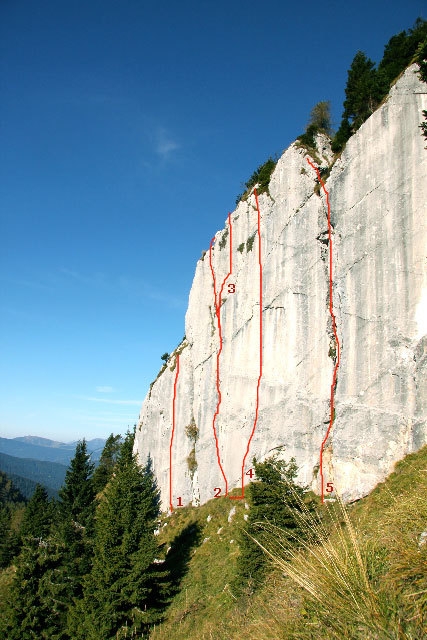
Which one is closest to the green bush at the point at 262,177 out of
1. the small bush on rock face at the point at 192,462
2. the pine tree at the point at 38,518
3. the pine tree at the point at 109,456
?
the small bush on rock face at the point at 192,462

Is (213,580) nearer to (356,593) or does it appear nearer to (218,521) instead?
(218,521)

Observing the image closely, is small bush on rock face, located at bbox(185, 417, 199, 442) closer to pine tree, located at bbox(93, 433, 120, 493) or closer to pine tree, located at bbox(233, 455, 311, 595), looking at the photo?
pine tree, located at bbox(233, 455, 311, 595)

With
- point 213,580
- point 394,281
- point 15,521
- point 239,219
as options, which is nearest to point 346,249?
point 394,281

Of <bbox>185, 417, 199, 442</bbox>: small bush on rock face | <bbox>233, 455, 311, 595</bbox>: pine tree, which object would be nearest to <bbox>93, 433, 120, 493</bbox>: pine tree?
<bbox>185, 417, 199, 442</bbox>: small bush on rock face

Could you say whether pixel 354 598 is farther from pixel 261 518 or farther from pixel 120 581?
pixel 120 581

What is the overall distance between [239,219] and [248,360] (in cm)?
1481

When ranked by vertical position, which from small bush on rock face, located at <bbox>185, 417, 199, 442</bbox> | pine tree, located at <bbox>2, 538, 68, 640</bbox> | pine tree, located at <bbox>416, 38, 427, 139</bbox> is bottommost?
pine tree, located at <bbox>2, 538, 68, 640</bbox>

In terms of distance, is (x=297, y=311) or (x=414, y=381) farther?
(x=297, y=311)

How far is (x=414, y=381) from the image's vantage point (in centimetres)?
2128

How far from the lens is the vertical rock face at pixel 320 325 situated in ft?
73.2

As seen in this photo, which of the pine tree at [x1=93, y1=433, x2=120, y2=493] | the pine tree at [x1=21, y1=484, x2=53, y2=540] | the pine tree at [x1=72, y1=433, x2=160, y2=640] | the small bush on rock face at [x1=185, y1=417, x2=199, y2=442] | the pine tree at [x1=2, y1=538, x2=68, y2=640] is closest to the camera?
the pine tree at [x1=72, y1=433, x2=160, y2=640]

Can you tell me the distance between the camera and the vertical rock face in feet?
73.2

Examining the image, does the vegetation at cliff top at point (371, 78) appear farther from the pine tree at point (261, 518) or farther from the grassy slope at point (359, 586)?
the grassy slope at point (359, 586)

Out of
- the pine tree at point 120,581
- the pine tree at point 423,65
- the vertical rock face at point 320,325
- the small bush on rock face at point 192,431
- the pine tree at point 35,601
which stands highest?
the pine tree at point 423,65
